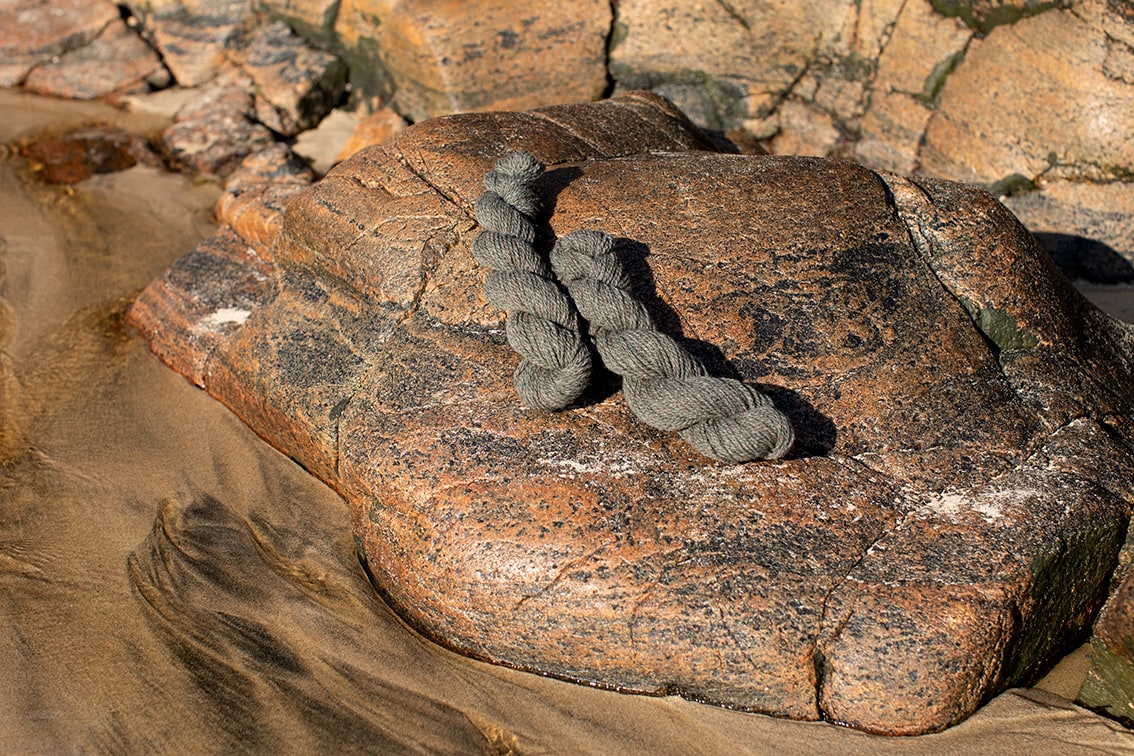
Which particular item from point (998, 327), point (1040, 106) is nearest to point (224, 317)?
point (998, 327)

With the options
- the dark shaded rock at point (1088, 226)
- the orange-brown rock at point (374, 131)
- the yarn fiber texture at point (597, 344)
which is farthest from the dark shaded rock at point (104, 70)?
the dark shaded rock at point (1088, 226)

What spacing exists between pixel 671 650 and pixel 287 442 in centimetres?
162

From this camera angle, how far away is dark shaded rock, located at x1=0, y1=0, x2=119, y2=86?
657 centimetres

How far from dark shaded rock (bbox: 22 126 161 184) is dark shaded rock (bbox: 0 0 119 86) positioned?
959mm

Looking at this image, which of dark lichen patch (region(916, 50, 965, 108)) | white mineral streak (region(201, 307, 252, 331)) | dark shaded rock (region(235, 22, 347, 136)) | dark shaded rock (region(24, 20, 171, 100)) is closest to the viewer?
white mineral streak (region(201, 307, 252, 331))

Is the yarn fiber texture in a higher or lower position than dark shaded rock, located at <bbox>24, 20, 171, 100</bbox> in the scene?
higher

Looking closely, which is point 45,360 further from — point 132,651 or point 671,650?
point 671,650

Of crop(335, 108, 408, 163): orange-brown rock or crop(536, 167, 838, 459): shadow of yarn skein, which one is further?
crop(335, 108, 408, 163): orange-brown rock

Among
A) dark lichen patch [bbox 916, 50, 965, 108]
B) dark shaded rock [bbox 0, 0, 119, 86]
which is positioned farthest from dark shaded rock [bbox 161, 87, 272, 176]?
dark lichen patch [bbox 916, 50, 965, 108]

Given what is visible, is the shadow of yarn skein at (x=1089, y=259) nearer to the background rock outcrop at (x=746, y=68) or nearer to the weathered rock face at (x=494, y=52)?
the background rock outcrop at (x=746, y=68)

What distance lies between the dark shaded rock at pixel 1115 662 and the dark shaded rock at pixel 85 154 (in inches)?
208

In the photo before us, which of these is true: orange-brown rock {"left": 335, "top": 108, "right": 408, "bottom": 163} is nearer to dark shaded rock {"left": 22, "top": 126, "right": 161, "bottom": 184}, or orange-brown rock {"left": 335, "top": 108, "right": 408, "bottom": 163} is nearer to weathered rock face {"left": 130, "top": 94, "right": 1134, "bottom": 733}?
dark shaded rock {"left": 22, "top": 126, "right": 161, "bottom": 184}

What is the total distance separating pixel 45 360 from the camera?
4078mm

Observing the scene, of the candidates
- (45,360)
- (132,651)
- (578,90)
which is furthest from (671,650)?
(578,90)
